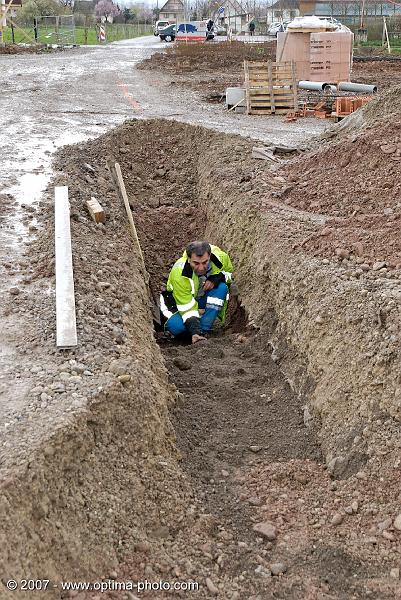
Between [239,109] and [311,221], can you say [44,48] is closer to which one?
[239,109]

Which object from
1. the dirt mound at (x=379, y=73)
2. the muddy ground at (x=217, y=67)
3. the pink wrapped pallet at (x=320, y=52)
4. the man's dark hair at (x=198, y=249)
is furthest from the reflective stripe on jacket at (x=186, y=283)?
the pink wrapped pallet at (x=320, y=52)

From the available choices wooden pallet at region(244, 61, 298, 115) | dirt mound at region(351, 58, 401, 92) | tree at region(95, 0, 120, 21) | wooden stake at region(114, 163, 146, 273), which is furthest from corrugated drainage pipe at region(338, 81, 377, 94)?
tree at region(95, 0, 120, 21)

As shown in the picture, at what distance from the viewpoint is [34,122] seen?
55.2 feet

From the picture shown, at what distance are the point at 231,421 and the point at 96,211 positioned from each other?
402 cm

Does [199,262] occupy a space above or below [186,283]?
above

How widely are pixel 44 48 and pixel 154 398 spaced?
39025mm

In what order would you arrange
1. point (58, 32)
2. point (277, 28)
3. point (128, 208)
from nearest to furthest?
point (128, 208)
point (58, 32)
point (277, 28)

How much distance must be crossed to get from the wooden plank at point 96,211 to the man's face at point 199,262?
158 centimetres

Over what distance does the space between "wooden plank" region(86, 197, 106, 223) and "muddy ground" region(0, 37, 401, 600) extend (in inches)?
4.4

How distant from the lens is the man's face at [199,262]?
8508mm

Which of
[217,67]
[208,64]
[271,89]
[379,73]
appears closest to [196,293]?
[271,89]

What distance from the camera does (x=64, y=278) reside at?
285 inches

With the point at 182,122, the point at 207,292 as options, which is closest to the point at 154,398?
the point at 207,292

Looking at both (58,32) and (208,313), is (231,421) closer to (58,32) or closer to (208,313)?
(208,313)
